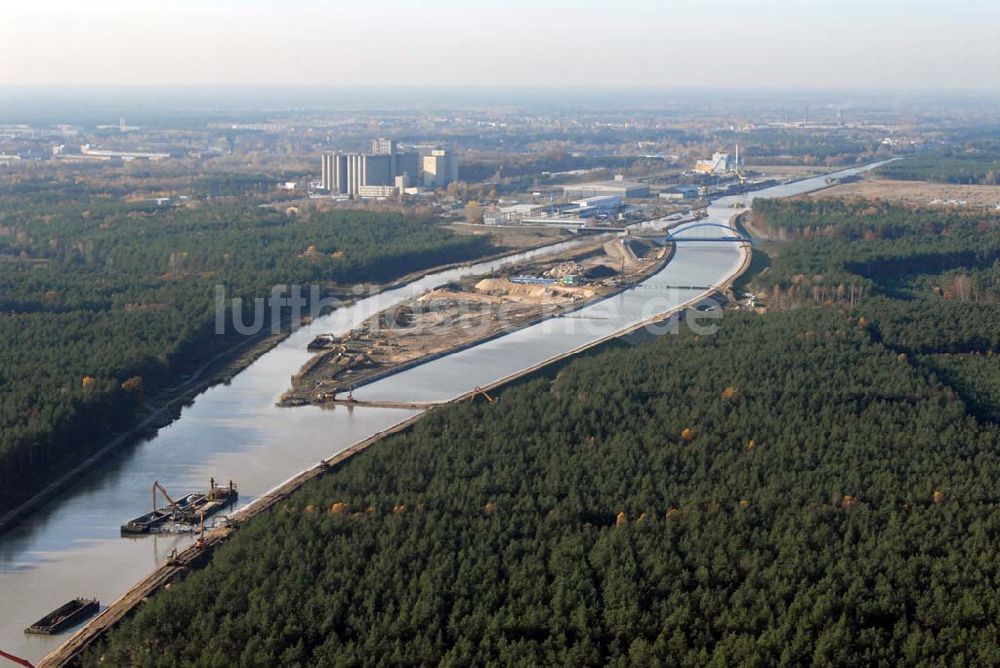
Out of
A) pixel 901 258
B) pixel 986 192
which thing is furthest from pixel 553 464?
pixel 986 192

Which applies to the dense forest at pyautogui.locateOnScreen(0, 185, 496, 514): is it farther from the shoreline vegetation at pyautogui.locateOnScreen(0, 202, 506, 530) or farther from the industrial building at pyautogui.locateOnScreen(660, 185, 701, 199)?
the industrial building at pyautogui.locateOnScreen(660, 185, 701, 199)

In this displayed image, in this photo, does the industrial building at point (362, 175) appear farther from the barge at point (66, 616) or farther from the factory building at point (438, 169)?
the barge at point (66, 616)

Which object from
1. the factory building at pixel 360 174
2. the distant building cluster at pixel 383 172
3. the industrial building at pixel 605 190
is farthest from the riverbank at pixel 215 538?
the distant building cluster at pixel 383 172

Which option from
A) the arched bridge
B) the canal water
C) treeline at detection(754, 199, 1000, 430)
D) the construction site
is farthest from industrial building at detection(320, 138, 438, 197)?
the canal water

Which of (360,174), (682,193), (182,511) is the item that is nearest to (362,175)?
(360,174)

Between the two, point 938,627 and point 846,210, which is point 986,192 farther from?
point 938,627

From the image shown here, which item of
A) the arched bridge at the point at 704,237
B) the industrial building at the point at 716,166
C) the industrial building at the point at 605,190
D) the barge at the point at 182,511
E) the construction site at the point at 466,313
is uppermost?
the industrial building at the point at 716,166

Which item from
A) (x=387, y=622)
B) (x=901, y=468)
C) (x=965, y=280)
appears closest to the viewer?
(x=387, y=622)
